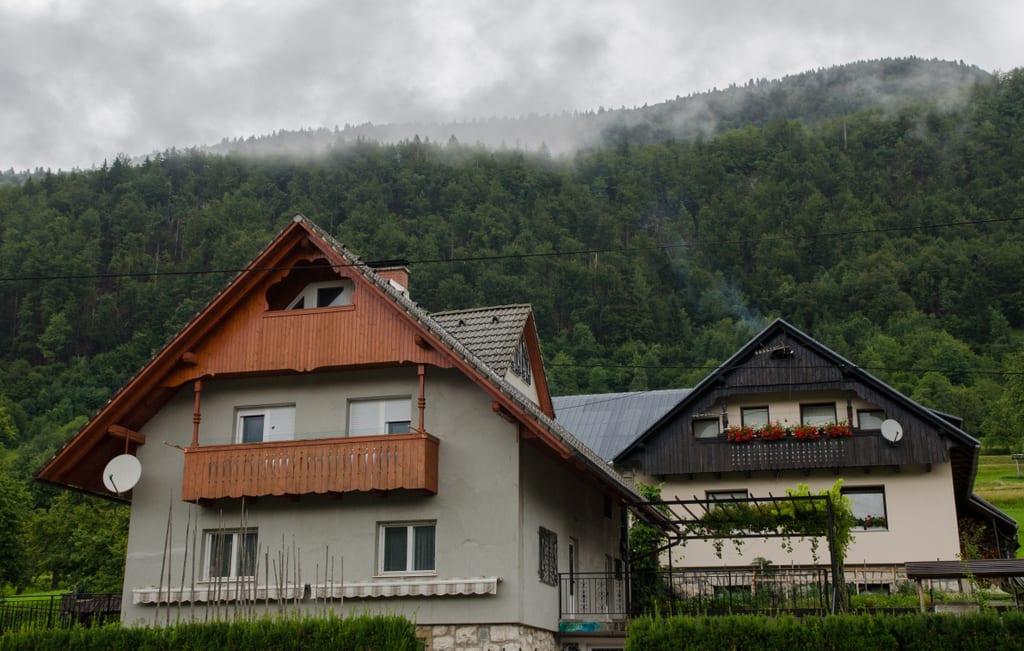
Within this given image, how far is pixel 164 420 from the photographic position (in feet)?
79.1

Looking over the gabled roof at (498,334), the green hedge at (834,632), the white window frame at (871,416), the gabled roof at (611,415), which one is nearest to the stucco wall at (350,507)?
the gabled roof at (498,334)

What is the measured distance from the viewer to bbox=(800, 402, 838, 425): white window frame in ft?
129

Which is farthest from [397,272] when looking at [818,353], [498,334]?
[818,353]

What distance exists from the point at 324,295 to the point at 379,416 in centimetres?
295

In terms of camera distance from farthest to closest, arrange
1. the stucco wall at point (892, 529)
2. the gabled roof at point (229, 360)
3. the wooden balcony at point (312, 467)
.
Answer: the stucco wall at point (892, 529)
the gabled roof at point (229, 360)
the wooden balcony at point (312, 467)

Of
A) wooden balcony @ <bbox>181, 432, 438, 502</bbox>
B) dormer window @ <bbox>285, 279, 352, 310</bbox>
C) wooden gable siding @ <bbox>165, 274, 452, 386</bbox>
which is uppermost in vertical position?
dormer window @ <bbox>285, 279, 352, 310</bbox>

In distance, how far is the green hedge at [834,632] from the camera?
672 inches

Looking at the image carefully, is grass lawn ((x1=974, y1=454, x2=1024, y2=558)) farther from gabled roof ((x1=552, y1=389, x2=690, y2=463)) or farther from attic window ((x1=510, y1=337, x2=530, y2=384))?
attic window ((x1=510, y1=337, x2=530, y2=384))

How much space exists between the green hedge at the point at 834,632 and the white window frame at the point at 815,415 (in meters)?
21.9

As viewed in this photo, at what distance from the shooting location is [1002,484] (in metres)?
77.4

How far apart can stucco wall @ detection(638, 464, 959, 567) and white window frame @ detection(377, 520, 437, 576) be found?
1765 centimetres

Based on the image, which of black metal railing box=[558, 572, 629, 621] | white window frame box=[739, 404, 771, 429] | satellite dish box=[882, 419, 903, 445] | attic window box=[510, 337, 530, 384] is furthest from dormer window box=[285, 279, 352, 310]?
satellite dish box=[882, 419, 903, 445]

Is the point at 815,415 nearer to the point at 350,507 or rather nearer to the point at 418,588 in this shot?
the point at 350,507

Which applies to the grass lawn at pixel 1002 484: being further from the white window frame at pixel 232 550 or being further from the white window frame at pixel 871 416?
the white window frame at pixel 232 550
